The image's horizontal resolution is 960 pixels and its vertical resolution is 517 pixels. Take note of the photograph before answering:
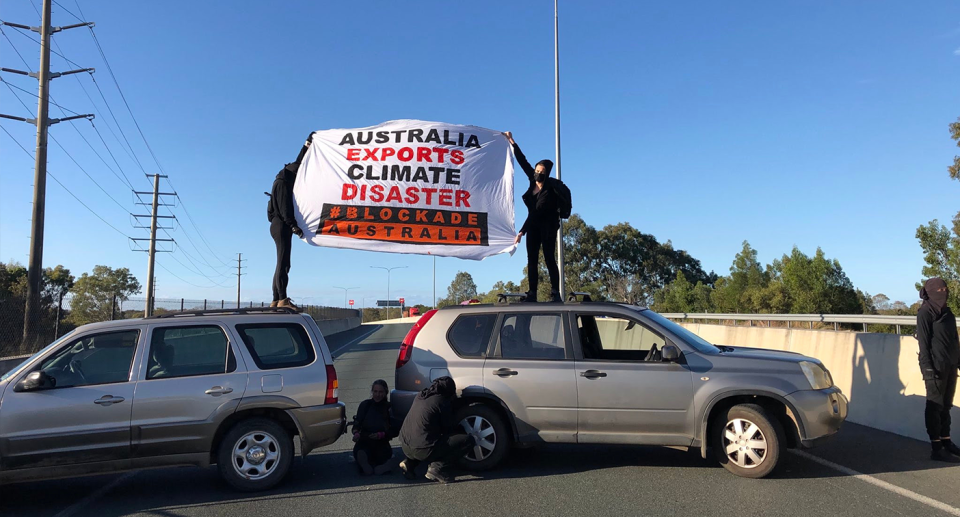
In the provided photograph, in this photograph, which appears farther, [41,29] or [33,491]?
[41,29]

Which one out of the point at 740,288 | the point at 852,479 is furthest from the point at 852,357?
the point at 740,288

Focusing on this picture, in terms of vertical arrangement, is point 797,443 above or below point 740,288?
below

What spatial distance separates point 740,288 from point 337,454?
159ft

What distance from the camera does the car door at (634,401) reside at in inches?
254

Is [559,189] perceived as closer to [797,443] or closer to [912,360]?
[797,443]

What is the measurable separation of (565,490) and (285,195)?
500 cm

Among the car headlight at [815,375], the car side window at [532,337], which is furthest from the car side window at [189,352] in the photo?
the car headlight at [815,375]

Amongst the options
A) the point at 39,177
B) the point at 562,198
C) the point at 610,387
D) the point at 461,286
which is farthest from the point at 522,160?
the point at 461,286

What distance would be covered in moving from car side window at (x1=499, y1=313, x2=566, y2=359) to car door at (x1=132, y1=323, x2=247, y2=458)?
8.72 feet

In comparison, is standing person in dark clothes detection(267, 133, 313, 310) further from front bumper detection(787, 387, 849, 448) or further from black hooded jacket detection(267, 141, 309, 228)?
front bumper detection(787, 387, 849, 448)

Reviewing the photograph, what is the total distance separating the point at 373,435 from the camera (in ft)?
22.5

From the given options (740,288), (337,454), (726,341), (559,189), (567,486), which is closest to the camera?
(567,486)

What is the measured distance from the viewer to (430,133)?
8.96m

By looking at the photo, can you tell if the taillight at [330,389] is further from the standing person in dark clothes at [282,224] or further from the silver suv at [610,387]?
the standing person in dark clothes at [282,224]
